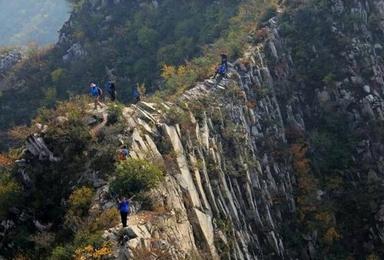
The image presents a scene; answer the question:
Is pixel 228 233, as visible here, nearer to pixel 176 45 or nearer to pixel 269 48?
pixel 269 48

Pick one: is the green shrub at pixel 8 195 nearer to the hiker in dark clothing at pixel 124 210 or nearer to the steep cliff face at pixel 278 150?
the steep cliff face at pixel 278 150

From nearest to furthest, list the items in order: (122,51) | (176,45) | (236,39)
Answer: (236,39) → (176,45) → (122,51)

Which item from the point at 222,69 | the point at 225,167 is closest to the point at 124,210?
the point at 225,167

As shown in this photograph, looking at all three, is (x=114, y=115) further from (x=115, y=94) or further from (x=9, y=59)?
(x=9, y=59)

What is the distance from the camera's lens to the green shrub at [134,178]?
20.8m

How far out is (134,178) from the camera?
20984 mm

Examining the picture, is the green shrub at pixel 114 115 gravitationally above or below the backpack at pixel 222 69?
above

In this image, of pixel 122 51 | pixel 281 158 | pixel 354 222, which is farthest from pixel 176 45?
pixel 354 222

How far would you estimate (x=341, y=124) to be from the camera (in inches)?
1523

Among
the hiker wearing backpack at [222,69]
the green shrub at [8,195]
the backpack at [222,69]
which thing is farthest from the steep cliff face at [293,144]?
the green shrub at [8,195]

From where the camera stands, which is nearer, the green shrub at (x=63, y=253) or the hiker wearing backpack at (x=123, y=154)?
the green shrub at (x=63, y=253)

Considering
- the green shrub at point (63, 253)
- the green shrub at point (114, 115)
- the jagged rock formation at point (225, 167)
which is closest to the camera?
the green shrub at point (63, 253)

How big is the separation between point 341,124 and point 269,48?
323 inches

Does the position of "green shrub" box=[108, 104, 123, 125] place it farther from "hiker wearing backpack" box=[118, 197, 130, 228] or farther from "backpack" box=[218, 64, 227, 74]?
"backpack" box=[218, 64, 227, 74]
